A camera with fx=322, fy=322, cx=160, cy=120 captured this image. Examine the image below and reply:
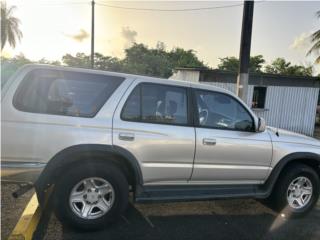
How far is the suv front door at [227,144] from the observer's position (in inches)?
164

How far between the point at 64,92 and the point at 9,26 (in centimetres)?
3792

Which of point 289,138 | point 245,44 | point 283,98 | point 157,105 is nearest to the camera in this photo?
point 157,105

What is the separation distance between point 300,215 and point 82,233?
10.5 feet

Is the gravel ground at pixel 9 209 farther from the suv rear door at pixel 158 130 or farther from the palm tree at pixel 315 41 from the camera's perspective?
the palm tree at pixel 315 41

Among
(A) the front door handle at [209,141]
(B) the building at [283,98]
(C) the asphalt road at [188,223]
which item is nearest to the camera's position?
(C) the asphalt road at [188,223]

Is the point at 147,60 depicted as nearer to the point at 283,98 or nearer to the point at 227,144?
the point at 283,98

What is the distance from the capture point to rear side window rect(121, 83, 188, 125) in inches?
153

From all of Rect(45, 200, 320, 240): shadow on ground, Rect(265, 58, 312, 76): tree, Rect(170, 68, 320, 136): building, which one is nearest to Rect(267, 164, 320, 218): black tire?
Rect(45, 200, 320, 240): shadow on ground

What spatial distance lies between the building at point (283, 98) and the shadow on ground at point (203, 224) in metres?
11.4

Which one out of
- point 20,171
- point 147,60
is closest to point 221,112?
point 20,171

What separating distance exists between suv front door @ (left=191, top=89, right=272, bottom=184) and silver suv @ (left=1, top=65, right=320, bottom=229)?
1 cm

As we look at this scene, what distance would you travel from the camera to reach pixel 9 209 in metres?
4.30

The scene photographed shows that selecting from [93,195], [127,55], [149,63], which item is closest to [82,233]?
[93,195]

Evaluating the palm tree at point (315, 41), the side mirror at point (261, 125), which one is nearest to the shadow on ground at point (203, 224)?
the side mirror at point (261, 125)
